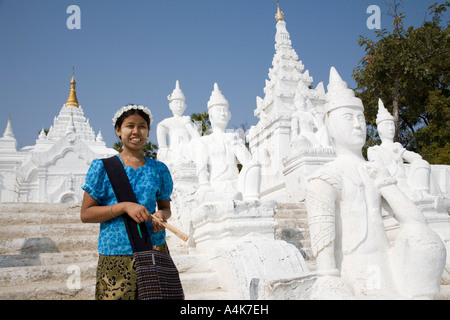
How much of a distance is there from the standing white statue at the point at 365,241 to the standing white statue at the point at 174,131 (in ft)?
23.3

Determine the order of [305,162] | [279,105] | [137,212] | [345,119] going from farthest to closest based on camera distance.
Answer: [279,105] → [305,162] → [345,119] → [137,212]

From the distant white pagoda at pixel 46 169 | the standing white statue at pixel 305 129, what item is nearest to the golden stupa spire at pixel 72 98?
the distant white pagoda at pixel 46 169

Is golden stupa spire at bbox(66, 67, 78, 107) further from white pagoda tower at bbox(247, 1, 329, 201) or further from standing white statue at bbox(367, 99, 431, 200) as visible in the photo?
standing white statue at bbox(367, 99, 431, 200)

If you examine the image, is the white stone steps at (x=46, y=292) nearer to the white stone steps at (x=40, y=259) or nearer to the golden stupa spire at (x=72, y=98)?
the white stone steps at (x=40, y=259)

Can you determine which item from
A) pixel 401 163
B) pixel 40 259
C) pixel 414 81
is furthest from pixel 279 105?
pixel 40 259

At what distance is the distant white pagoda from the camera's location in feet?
92.7

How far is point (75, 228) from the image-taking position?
6.12 meters

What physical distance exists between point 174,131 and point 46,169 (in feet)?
68.5

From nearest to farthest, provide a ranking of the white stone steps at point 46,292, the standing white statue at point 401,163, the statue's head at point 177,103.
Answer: the white stone steps at point 46,292
the standing white statue at point 401,163
the statue's head at point 177,103

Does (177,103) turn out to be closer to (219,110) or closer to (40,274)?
(219,110)

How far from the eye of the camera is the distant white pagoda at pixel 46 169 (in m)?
28.2

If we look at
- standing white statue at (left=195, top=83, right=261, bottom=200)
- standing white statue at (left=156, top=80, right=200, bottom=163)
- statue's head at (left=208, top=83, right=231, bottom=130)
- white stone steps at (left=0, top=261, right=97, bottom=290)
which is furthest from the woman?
standing white statue at (left=156, top=80, right=200, bottom=163)

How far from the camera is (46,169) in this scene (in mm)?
28641
